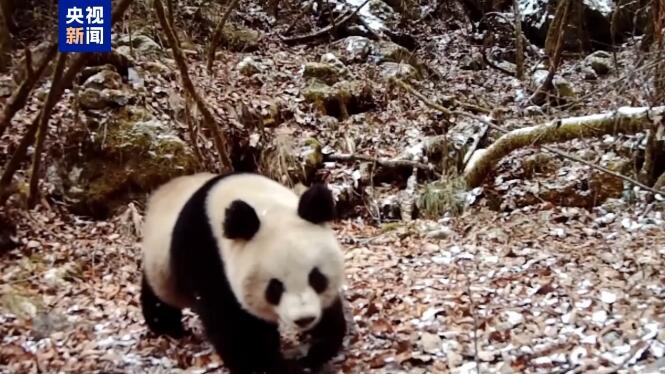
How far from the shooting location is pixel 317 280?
3.85 metres

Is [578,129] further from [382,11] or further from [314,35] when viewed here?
[382,11]

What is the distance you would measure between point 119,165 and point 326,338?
4.66 m

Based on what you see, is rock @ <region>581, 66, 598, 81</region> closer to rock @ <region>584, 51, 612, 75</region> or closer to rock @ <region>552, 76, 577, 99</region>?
rock @ <region>584, 51, 612, 75</region>

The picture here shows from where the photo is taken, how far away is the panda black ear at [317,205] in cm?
401

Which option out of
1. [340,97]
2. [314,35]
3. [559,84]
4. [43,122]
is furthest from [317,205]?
[314,35]

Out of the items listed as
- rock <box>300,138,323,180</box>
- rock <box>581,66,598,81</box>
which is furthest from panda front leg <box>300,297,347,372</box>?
rock <box>581,66,598,81</box>

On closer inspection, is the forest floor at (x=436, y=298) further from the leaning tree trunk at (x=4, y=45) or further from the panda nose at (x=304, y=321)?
the leaning tree trunk at (x=4, y=45)

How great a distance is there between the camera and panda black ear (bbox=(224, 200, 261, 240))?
12.6 ft

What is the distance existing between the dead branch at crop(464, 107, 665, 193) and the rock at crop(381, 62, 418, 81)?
4.43 m

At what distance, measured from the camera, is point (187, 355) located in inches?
194

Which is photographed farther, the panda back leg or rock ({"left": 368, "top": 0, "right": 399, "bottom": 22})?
rock ({"left": 368, "top": 0, "right": 399, "bottom": 22})

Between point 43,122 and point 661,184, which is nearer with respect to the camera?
point 43,122

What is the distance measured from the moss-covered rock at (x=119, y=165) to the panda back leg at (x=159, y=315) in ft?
10.2
